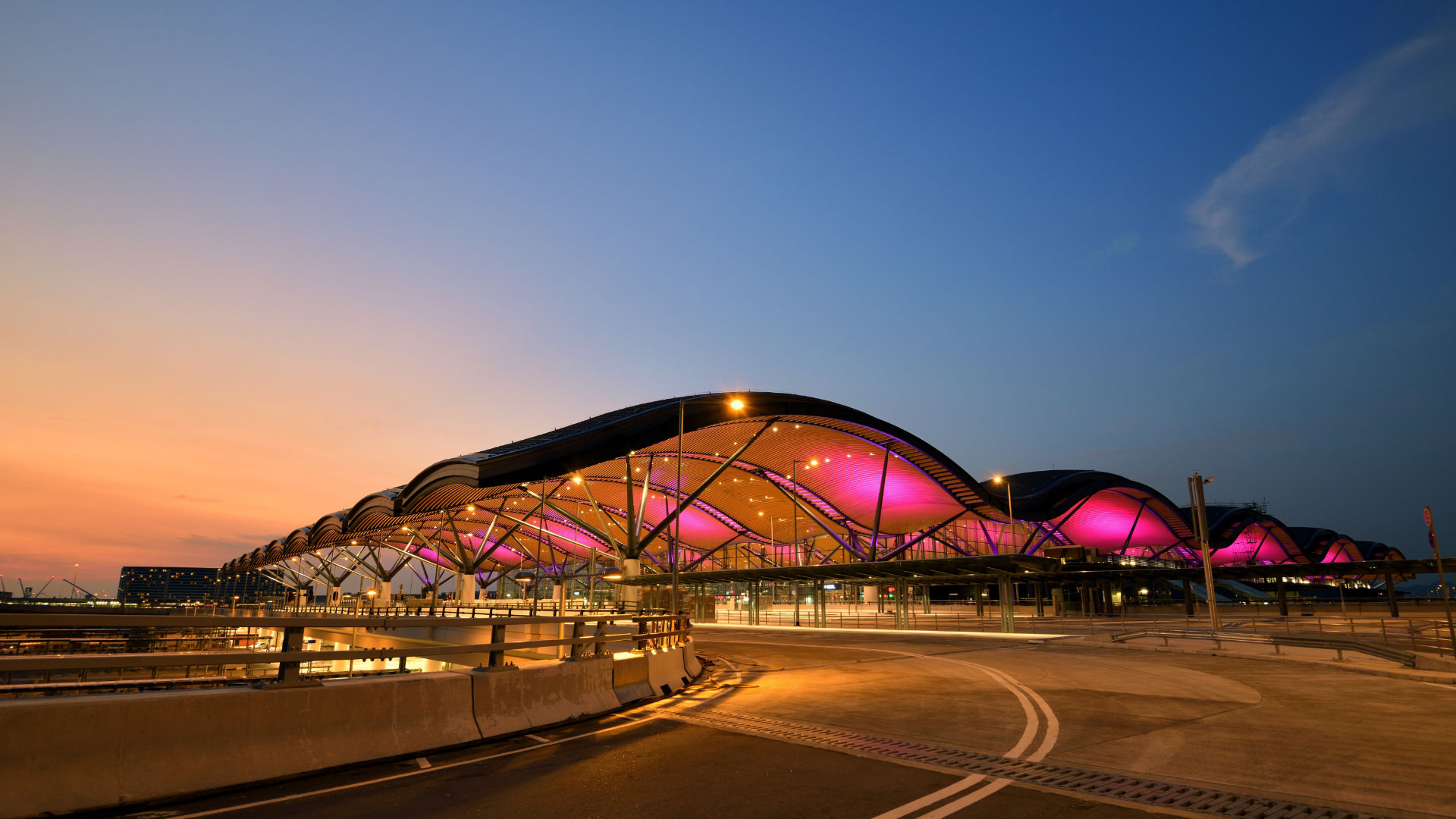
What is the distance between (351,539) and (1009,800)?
117135 millimetres

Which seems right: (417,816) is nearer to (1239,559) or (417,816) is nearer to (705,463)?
(705,463)

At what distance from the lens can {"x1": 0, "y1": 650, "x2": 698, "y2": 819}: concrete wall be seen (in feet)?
19.5

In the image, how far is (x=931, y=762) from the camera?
840cm

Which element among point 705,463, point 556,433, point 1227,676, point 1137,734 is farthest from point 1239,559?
point 1137,734

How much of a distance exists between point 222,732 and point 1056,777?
8024 millimetres

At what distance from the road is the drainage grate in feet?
0.17

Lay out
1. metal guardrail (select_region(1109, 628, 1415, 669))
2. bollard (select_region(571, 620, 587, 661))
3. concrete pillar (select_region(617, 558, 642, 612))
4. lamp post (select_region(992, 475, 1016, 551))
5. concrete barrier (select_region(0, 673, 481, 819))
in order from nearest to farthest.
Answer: concrete barrier (select_region(0, 673, 481, 819)), bollard (select_region(571, 620, 587, 661)), metal guardrail (select_region(1109, 628, 1415, 669)), concrete pillar (select_region(617, 558, 642, 612)), lamp post (select_region(992, 475, 1016, 551))

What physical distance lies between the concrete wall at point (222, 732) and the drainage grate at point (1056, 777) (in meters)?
3.61

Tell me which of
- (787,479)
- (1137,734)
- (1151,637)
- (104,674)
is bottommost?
(104,674)

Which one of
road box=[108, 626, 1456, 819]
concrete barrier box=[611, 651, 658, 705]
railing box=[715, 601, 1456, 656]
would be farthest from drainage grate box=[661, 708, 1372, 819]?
railing box=[715, 601, 1456, 656]

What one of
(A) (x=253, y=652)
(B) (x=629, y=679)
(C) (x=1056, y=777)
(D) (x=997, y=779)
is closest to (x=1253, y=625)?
(B) (x=629, y=679)

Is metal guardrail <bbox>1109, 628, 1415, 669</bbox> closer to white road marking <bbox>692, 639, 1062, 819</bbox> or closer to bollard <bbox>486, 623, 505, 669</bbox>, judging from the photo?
white road marking <bbox>692, 639, 1062, 819</bbox>

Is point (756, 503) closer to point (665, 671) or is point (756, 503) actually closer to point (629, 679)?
point (665, 671)

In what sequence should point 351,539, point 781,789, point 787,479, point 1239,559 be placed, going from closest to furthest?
point 781,789, point 787,479, point 351,539, point 1239,559
